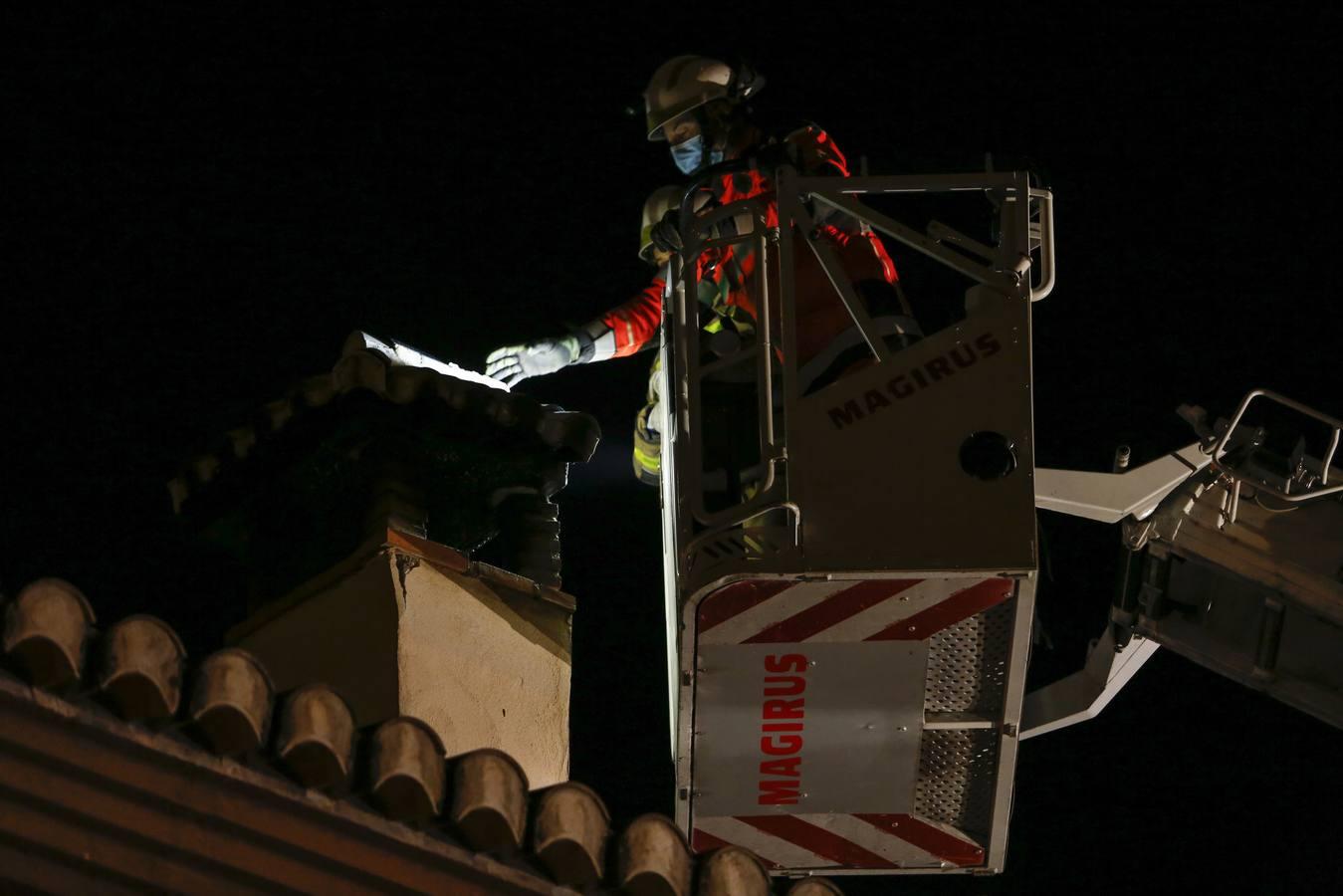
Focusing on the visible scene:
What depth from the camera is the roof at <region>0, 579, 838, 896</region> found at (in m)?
8.15

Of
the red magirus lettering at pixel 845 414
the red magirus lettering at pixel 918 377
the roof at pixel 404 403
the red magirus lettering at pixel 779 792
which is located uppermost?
the roof at pixel 404 403

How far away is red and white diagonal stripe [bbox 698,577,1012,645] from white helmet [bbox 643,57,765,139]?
377 cm

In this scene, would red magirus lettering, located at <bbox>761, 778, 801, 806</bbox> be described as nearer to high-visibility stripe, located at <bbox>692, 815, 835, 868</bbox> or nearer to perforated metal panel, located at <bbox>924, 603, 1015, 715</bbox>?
high-visibility stripe, located at <bbox>692, 815, 835, 868</bbox>

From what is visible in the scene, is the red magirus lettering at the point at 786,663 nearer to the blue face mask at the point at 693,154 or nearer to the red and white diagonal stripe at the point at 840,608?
the red and white diagonal stripe at the point at 840,608

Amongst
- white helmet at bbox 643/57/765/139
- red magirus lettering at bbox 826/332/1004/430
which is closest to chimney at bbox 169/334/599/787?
red magirus lettering at bbox 826/332/1004/430

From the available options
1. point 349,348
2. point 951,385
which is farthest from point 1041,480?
point 349,348

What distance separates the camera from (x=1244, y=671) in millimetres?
12656

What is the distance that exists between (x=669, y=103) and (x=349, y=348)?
2411mm

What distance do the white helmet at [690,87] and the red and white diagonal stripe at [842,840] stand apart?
400 centimetres

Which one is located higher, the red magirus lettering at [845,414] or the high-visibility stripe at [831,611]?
the red magirus lettering at [845,414]

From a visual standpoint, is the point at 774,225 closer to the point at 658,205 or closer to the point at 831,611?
the point at 658,205

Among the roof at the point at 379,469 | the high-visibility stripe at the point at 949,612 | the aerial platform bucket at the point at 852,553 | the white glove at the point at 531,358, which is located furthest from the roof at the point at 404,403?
the high-visibility stripe at the point at 949,612

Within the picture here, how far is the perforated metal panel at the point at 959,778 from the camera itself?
10.9 m

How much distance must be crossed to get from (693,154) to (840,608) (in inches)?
150
